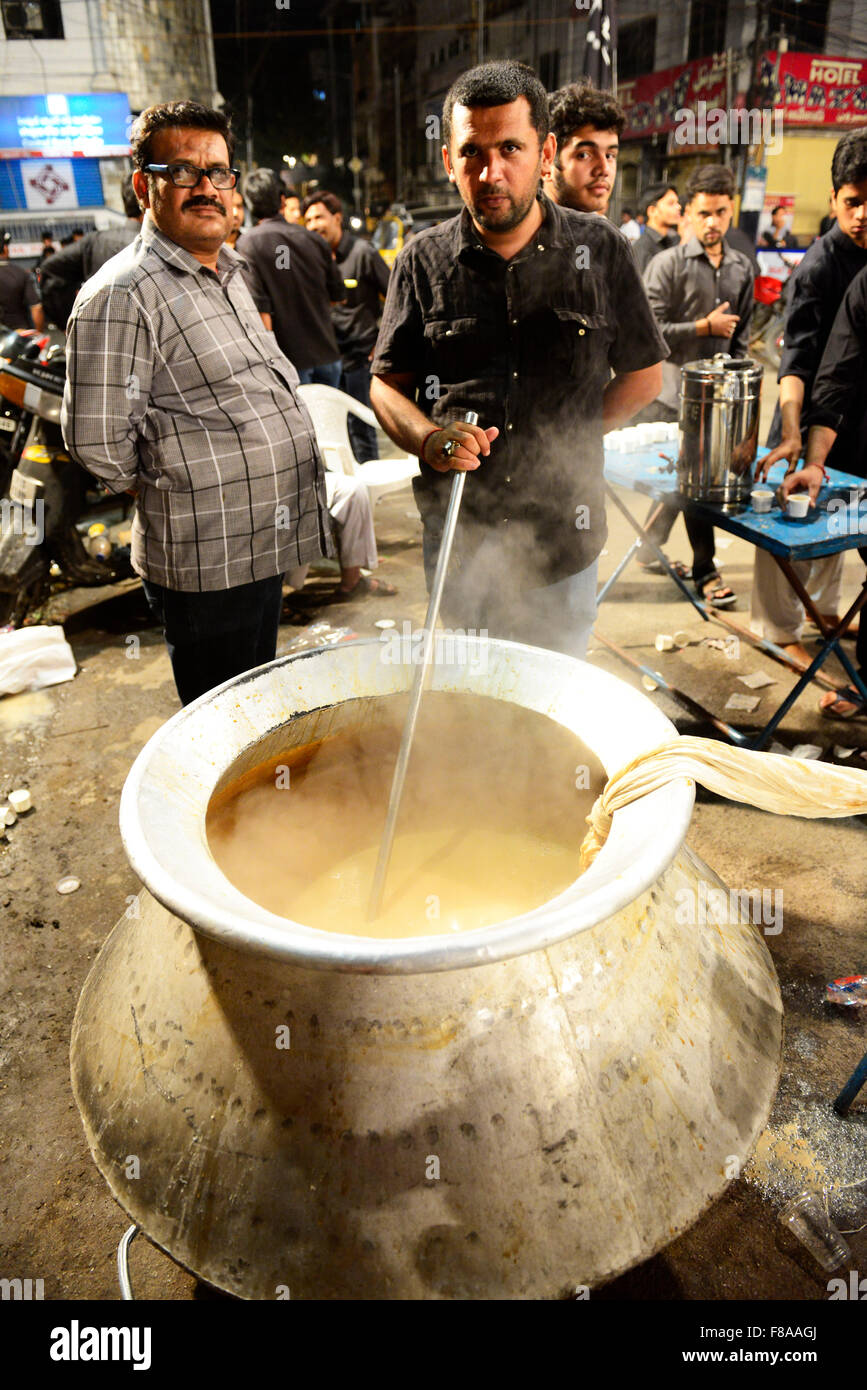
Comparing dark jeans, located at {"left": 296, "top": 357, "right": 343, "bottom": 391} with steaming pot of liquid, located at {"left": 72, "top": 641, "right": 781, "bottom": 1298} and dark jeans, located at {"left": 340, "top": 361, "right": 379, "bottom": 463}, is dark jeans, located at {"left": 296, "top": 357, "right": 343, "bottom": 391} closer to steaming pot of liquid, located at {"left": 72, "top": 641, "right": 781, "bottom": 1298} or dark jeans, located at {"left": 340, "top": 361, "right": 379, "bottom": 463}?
dark jeans, located at {"left": 340, "top": 361, "right": 379, "bottom": 463}

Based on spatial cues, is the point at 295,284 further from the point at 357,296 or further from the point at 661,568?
the point at 661,568

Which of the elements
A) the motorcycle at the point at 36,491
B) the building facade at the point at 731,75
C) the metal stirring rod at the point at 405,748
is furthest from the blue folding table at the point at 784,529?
the building facade at the point at 731,75

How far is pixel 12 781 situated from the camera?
3.64 m

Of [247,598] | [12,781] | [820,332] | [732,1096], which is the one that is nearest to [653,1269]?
[732,1096]

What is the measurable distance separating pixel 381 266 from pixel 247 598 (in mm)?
5493

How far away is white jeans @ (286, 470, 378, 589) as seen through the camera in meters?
4.95

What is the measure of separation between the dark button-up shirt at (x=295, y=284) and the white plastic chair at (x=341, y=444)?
599 mm

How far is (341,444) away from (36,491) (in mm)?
1901

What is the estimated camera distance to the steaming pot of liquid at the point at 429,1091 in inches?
48.2

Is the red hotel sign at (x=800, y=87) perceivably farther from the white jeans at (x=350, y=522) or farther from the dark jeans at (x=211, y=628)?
the dark jeans at (x=211, y=628)

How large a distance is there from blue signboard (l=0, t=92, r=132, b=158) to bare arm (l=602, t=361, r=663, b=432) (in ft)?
68.8

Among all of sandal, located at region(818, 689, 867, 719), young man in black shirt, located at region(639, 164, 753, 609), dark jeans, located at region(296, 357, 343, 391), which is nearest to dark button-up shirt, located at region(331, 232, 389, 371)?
dark jeans, located at region(296, 357, 343, 391)
